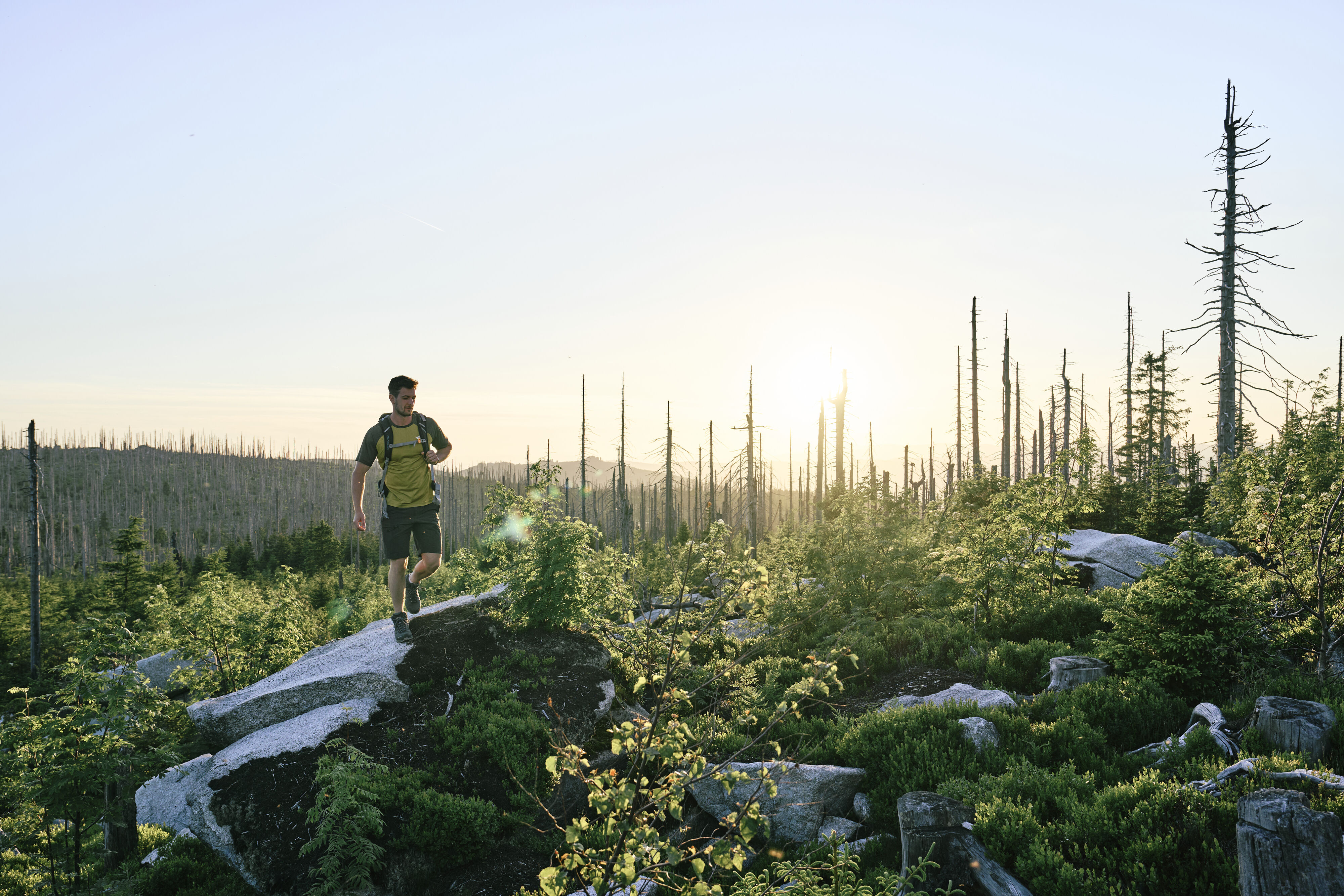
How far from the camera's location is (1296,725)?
185 inches

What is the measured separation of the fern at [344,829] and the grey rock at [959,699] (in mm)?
5183

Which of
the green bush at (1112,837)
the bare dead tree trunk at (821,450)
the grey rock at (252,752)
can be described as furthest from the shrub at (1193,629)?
the bare dead tree trunk at (821,450)

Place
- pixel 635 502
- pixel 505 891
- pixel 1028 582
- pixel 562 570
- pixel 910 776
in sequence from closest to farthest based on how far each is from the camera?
pixel 505 891, pixel 910 776, pixel 562 570, pixel 1028 582, pixel 635 502

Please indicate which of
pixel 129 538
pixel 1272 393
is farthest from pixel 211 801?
pixel 129 538

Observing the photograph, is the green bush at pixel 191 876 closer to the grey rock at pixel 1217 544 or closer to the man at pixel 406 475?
the man at pixel 406 475

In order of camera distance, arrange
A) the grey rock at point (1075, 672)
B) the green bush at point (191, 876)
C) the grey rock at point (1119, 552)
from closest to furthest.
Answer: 1. the green bush at point (191, 876)
2. the grey rock at point (1075, 672)
3. the grey rock at point (1119, 552)

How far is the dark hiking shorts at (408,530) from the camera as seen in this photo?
7.09 metres

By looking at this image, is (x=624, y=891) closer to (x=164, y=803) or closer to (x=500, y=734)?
(x=500, y=734)

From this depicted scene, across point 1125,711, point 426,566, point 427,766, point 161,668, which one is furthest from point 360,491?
point 161,668

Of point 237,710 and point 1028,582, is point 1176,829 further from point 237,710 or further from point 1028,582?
point 237,710

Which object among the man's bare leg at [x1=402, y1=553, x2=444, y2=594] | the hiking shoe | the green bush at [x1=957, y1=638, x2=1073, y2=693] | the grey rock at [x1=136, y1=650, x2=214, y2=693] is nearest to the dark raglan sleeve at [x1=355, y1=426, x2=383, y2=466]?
the man's bare leg at [x1=402, y1=553, x2=444, y2=594]

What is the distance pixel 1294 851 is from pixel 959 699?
425cm

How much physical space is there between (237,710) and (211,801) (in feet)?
5.24

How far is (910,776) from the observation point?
18.8 feet
